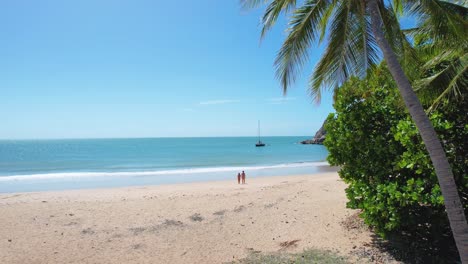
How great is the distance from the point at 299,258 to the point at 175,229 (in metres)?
3.59

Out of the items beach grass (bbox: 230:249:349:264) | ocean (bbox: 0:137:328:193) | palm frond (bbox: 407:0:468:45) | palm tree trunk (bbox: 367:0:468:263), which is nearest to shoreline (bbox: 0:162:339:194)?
ocean (bbox: 0:137:328:193)

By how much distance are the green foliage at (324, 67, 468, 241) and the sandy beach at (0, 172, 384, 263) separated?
1.39 m

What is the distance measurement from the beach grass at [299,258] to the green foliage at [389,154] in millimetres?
994

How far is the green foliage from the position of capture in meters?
4.41

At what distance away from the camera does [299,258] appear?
5516mm

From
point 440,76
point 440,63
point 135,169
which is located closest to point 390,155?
point 440,76

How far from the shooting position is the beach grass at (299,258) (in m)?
5.36

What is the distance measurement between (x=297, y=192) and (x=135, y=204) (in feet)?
20.5

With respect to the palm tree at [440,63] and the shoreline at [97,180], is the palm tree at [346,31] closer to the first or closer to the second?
the palm tree at [440,63]

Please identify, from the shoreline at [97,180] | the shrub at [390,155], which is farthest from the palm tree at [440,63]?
the shoreline at [97,180]

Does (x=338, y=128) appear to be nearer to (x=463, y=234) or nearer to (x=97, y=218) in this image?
(x=463, y=234)

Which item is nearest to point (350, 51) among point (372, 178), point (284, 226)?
point (372, 178)

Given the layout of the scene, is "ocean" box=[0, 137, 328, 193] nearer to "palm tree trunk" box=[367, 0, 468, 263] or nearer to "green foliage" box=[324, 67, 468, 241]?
"green foliage" box=[324, 67, 468, 241]

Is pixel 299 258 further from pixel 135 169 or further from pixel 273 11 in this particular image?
Result: pixel 135 169
